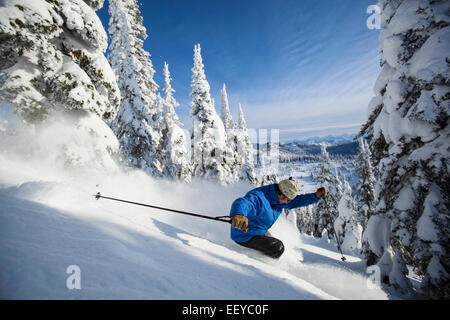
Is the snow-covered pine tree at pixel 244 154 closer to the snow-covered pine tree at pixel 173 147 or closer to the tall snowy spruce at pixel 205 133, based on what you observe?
the tall snowy spruce at pixel 205 133

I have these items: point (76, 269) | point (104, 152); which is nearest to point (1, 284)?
point (76, 269)

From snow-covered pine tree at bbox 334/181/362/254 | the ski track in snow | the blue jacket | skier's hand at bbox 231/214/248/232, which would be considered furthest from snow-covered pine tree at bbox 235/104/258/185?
skier's hand at bbox 231/214/248/232

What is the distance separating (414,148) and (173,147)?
16878mm

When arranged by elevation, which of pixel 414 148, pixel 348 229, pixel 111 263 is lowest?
pixel 348 229

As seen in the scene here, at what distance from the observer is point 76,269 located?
209 cm

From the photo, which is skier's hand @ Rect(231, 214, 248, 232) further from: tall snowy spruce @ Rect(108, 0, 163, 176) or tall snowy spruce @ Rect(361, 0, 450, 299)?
tall snowy spruce @ Rect(108, 0, 163, 176)

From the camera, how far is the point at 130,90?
14992mm

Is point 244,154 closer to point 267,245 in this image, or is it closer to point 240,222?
point 267,245

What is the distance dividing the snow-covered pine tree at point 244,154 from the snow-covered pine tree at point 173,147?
8358 millimetres

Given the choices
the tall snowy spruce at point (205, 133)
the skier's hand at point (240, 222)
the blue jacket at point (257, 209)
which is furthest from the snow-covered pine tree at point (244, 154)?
→ the skier's hand at point (240, 222)

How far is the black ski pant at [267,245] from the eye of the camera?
4169 millimetres

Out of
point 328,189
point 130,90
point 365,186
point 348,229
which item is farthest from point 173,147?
point 365,186
